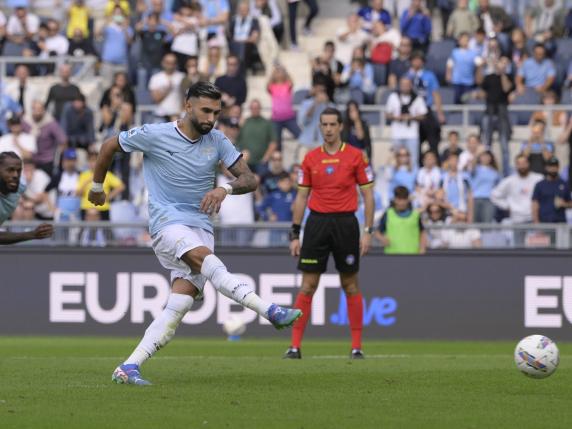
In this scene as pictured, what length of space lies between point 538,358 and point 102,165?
372 cm

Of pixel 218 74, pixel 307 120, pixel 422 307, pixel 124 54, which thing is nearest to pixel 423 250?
pixel 422 307

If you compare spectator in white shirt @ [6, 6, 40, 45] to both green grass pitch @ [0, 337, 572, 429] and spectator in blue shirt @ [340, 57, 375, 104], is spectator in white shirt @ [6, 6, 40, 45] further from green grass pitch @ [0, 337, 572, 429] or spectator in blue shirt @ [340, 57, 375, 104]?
green grass pitch @ [0, 337, 572, 429]

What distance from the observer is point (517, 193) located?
74.2 feet

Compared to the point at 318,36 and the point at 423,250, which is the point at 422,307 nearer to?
the point at 423,250

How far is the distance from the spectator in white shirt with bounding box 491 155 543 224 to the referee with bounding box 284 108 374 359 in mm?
7753

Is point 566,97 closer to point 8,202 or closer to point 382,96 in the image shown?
point 382,96

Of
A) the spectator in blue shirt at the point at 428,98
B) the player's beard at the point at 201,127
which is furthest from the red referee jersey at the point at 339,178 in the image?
the spectator in blue shirt at the point at 428,98

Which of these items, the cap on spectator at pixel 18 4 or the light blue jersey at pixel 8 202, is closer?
the light blue jersey at pixel 8 202

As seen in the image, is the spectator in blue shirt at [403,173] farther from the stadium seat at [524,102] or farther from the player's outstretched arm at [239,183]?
the player's outstretched arm at [239,183]

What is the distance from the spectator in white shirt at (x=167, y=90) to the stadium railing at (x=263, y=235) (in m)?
4.82

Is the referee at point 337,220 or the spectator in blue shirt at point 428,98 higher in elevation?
the spectator in blue shirt at point 428,98

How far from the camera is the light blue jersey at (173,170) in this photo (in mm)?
11227

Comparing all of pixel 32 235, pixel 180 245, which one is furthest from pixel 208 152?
pixel 32 235

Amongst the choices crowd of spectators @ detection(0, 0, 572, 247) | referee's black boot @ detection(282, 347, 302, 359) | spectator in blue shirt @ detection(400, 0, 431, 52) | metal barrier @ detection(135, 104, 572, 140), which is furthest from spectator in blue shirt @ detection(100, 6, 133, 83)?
referee's black boot @ detection(282, 347, 302, 359)
